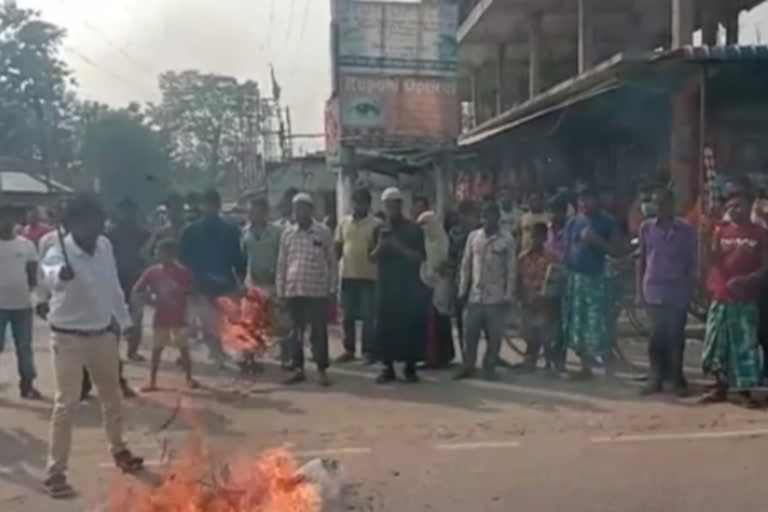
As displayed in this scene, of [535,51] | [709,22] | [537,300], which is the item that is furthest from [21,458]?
[535,51]

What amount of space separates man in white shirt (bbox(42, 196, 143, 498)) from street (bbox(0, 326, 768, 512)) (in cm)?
38

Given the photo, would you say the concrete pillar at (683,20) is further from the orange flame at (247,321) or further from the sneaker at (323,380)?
the sneaker at (323,380)

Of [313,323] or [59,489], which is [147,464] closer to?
[59,489]

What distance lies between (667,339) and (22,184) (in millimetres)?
35095

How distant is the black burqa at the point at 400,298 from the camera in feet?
28.9

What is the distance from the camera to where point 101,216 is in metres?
5.82

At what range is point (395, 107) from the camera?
52.1 ft

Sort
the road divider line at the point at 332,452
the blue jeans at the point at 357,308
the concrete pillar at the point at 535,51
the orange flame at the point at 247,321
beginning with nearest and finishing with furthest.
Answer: the road divider line at the point at 332,452 → the orange flame at the point at 247,321 → the blue jeans at the point at 357,308 → the concrete pillar at the point at 535,51

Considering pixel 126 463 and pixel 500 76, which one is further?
pixel 500 76

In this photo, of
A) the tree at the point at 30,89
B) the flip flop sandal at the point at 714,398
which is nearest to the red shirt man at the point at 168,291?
the flip flop sandal at the point at 714,398

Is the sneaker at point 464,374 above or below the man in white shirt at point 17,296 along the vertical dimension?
below

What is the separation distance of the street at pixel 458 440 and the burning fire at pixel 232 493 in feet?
2.45

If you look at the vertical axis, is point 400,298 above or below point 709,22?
below

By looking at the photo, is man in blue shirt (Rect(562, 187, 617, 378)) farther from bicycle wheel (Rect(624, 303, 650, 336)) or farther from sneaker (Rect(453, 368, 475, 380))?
bicycle wheel (Rect(624, 303, 650, 336))
